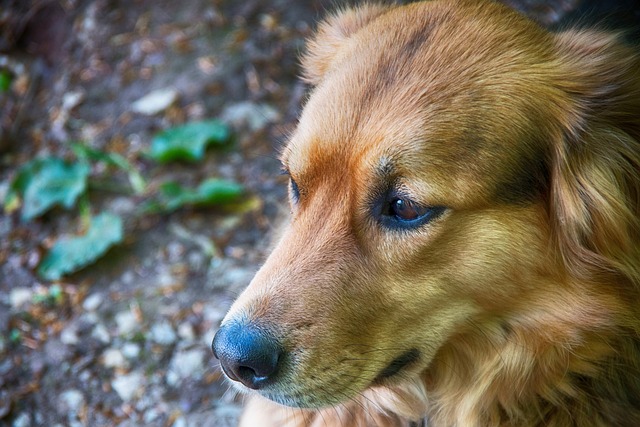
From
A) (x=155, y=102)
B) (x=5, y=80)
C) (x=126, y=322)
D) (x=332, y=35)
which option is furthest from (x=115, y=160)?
(x=332, y=35)

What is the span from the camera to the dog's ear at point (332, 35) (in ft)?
8.97

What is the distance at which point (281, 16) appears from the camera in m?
5.23

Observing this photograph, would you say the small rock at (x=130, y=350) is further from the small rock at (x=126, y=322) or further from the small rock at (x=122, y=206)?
the small rock at (x=122, y=206)

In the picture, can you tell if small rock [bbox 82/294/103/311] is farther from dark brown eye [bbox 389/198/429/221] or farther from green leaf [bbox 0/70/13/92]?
dark brown eye [bbox 389/198/429/221]

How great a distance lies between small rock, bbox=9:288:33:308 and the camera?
3.85 meters

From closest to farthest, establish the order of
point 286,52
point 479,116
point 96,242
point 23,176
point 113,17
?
1. point 479,116
2. point 96,242
3. point 23,176
4. point 286,52
5. point 113,17

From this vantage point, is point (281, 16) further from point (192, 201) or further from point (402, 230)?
point (402, 230)

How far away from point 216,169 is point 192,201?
0.36m

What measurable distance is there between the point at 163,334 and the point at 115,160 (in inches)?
51.6

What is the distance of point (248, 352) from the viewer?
6.72ft

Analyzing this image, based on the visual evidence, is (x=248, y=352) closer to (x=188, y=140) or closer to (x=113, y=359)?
(x=113, y=359)

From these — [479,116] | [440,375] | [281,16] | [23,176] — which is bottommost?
[23,176]

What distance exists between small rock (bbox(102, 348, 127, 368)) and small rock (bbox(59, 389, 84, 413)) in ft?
0.65

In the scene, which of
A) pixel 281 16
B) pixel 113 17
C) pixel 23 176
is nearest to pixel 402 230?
pixel 23 176
